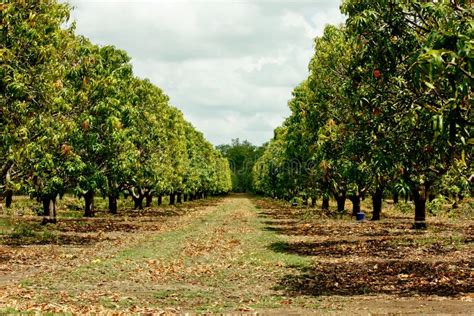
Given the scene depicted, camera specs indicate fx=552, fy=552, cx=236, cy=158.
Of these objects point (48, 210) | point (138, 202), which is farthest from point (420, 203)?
point (138, 202)

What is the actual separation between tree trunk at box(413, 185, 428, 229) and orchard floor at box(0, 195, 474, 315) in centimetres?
81

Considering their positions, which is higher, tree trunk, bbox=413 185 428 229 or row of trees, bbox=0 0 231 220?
row of trees, bbox=0 0 231 220

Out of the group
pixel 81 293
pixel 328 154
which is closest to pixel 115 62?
pixel 328 154

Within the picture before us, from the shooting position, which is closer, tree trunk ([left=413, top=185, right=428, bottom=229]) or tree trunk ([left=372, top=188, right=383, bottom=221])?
tree trunk ([left=413, top=185, right=428, bottom=229])

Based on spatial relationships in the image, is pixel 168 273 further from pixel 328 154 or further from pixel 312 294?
pixel 328 154

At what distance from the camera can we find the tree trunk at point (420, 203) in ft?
108

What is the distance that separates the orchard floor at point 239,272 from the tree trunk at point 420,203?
806 millimetres

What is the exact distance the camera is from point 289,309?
43.6 feet

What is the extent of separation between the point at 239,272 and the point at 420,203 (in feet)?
59.3

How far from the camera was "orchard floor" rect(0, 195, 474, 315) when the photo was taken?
1378cm

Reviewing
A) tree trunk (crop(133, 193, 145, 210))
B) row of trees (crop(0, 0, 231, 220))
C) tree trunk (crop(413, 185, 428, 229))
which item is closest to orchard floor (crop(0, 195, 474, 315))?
tree trunk (crop(413, 185, 428, 229))

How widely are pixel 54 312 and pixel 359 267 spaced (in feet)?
39.7

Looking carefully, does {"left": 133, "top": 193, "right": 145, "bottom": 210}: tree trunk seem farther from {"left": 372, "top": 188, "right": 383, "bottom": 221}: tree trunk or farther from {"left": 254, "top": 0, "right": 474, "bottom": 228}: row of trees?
{"left": 254, "top": 0, "right": 474, "bottom": 228}: row of trees

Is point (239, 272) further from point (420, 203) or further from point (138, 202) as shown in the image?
point (138, 202)
